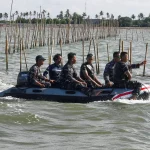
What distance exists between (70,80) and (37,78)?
3.45ft

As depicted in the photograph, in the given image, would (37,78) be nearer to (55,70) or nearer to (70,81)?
(55,70)

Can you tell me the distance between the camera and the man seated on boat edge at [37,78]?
1516 centimetres

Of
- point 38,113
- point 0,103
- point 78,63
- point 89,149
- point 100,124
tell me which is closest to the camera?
point 89,149

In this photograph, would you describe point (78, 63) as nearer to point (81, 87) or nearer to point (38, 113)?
point (81, 87)

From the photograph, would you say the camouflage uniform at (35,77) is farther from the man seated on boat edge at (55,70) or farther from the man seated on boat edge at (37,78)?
the man seated on boat edge at (55,70)

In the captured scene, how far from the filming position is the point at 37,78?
50.6 ft

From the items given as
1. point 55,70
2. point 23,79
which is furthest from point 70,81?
point 23,79

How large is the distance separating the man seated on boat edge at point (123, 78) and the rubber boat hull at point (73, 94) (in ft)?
0.42

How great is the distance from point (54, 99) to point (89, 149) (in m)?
5.91

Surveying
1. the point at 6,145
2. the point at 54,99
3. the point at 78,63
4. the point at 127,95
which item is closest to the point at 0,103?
the point at 54,99

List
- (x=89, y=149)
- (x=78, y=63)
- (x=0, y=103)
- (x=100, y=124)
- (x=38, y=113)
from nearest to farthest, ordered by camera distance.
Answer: (x=89, y=149) → (x=100, y=124) → (x=38, y=113) → (x=0, y=103) → (x=78, y=63)

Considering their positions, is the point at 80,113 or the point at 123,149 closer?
the point at 123,149

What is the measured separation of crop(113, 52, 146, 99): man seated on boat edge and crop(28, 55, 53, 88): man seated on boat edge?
2.02 metres

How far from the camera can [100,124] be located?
1195cm
